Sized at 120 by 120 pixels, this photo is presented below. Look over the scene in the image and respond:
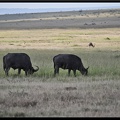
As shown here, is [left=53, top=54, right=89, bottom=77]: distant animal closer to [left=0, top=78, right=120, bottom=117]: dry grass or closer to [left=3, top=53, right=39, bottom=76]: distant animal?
[left=3, top=53, right=39, bottom=76]: distant animal

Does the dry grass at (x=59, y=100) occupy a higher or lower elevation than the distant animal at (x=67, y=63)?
higher

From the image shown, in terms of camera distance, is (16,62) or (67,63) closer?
(16,62)

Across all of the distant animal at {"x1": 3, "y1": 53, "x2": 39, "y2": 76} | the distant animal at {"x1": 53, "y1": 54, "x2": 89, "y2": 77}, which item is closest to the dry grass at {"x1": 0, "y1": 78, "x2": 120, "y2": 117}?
A: the distant animal at {"x1": 3, "y1": 53, "x2": 39, "y2": 76}

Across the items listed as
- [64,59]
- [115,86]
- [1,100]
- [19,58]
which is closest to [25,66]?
[19,58]

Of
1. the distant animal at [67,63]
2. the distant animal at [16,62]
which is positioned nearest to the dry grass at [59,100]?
the distant animal at [16,62]

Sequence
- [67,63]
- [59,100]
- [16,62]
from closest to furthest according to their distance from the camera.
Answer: [59,100] < [16,62] < [67,63]

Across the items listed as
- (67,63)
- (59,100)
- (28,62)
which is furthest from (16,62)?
(59,100)

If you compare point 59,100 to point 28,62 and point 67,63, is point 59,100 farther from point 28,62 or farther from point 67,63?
point 28,62

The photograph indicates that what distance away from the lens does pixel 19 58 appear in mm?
17984

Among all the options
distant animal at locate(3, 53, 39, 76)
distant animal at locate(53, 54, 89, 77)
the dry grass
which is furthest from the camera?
distant animal at locate(53, 54, 89, 77)

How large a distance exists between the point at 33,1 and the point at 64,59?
9.37 meters

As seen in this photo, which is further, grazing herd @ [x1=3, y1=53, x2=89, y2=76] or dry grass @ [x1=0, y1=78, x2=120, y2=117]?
grazing herd @ [x1=3, y1=53, x2=89, y2=76]

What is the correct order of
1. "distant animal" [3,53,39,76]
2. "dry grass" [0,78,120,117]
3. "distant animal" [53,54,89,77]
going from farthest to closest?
"distant animal" [53,54,89,77] < "distant animal" [3,53,39,76] < "dry grass" [0,78,120,117]

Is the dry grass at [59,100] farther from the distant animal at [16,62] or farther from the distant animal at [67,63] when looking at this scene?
the distant animal at [67,63]
